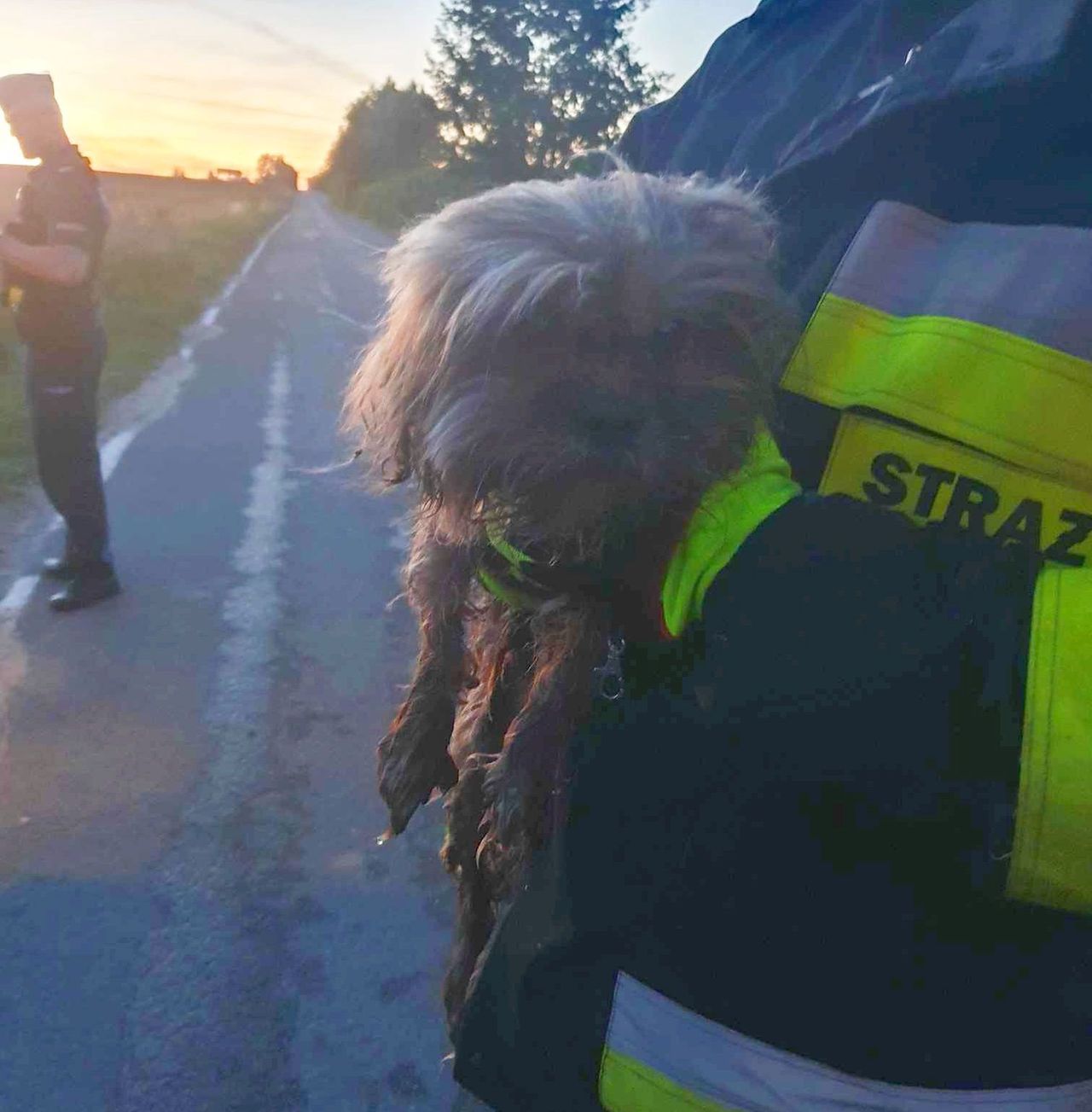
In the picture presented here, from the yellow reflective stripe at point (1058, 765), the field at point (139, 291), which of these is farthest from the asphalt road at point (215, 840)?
the field at point (139, 291)

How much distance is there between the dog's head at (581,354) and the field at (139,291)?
208 inches

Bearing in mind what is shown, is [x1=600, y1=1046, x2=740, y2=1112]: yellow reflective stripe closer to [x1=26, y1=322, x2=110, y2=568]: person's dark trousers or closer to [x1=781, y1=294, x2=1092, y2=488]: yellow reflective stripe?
[x1=781, y1=294, x2=1092, y2=488]: yellow reflective stripe

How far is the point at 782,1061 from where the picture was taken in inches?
51.6

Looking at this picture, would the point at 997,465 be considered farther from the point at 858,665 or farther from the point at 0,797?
the point at 0,797

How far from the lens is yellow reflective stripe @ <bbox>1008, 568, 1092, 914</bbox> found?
3.52 ft

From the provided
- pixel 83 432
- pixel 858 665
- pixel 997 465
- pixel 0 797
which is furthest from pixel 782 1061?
pixel 83 432

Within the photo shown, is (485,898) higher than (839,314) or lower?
lower

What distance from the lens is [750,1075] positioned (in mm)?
1319

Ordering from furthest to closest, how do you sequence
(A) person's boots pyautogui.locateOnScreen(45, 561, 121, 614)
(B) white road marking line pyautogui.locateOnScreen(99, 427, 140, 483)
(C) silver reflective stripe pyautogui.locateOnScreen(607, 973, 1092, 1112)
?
(B) white road marking line pyautogui.locateOnScreen(99, 427, 140, 483) < (A) person's boots pyautogui.locateOnScreen(45, 561, 121, 614) < (C) silver reflective stripe pyautogui.locateOnScreen(607, 973, 1092, 1112)

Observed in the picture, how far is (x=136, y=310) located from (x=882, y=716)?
17381 mm

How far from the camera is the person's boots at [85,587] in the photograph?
5.55 m

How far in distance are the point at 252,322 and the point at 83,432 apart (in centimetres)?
1295

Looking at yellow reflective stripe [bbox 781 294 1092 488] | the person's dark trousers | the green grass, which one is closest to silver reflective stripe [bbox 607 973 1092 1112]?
yellow reflective stripe [bbox 781 294 1092 488]

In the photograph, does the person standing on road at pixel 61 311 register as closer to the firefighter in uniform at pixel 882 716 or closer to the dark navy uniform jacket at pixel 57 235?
the dark navy uniform jacket at pixel 57 235
